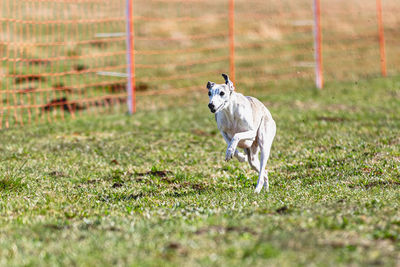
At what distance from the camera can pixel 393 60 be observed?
2788 cm

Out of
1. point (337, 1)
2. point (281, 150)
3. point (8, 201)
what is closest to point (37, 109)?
point (281, 150)

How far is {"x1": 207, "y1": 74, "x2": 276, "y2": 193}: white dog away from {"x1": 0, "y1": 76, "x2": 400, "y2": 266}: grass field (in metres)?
0.69

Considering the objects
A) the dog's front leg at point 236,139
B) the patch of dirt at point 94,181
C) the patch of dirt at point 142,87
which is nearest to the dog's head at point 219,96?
the dog's front leg at point 236,139

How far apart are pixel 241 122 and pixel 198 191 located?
1.60 m

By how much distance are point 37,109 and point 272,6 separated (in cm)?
1977

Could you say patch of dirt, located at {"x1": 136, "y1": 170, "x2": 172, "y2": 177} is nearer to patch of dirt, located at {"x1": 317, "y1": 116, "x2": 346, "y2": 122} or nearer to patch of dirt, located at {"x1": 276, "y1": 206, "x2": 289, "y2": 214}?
patch of dirt, located at {"x1": 276, "y1": 206, "x2": 289, "y2": 214}

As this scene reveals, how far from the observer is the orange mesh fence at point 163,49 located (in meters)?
20.3

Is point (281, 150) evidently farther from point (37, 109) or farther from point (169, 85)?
point (169, 85)

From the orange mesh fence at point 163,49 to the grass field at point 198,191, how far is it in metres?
2.44

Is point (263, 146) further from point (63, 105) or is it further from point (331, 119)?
point (63, 105)

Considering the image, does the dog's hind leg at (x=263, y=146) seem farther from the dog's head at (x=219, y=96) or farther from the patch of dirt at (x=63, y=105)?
the patch of dirt at (x=63, y=105)

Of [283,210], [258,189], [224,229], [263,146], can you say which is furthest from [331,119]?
[224,229]

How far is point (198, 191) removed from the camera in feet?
35.1

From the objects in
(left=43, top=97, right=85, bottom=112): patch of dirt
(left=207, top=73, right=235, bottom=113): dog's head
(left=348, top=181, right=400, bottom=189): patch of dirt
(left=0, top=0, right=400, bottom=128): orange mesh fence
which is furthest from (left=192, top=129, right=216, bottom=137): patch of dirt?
(left=207, top=73, right=235, bottom=113): dog's head
